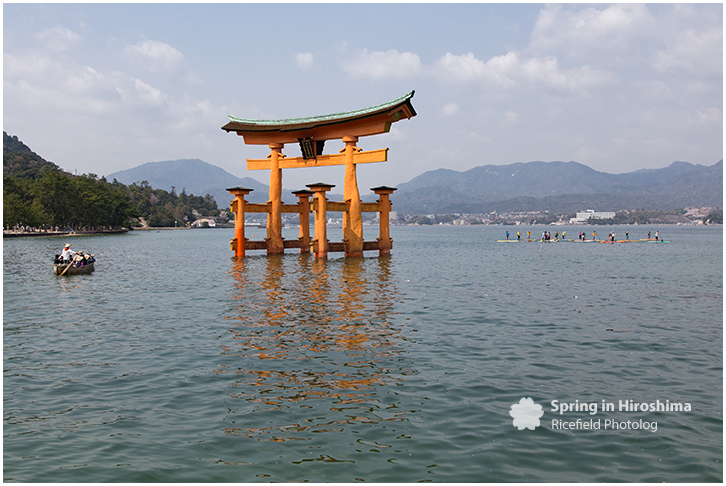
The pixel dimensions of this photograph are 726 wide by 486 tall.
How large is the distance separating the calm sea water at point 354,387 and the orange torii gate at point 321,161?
57.9 feet

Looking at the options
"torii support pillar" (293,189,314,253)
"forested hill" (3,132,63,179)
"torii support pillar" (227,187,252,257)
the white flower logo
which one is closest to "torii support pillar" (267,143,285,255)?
"torii support pillar" (293,189,314,253)

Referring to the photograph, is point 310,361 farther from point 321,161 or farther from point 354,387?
point 321,161

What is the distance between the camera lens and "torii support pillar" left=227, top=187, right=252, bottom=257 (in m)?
41.0

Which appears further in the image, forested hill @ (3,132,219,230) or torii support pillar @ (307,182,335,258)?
forested hill @ (3,132,219,230)

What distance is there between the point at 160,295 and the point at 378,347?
1339 cm

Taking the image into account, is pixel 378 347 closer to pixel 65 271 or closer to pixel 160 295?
pixel 160 295

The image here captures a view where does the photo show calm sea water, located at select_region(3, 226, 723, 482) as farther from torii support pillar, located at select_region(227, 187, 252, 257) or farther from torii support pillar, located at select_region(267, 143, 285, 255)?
torii support pillar, located at select_region(267, 143, 285, 255)

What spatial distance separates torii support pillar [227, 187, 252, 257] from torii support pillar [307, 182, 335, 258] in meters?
6.54

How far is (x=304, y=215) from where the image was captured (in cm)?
4547

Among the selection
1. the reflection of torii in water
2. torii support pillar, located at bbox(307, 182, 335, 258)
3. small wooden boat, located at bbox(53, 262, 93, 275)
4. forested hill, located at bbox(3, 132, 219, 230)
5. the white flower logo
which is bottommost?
the white flower logo

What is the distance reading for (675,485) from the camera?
6.31m

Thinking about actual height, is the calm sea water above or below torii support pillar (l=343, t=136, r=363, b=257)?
below

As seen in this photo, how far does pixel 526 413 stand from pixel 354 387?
315 cm

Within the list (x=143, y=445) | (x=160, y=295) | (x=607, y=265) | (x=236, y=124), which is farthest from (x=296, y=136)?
(x=143, y=445)
